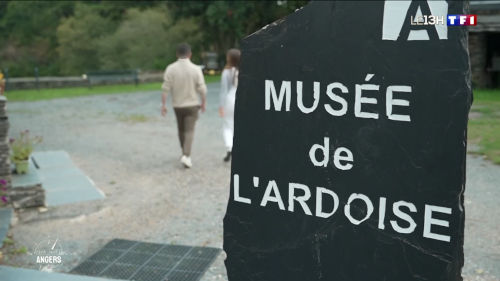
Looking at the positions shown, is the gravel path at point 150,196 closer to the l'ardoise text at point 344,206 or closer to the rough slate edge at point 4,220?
the rough slate edge at point 4,220

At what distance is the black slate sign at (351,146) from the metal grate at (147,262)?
198cm

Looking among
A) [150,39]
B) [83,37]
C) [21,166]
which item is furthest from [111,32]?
[21,166]

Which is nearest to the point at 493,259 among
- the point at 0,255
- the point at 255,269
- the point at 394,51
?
the point at 255,269

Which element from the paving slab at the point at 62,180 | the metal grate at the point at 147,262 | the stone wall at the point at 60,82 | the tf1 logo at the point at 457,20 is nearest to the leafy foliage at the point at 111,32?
the stone wall at the point at 60,82

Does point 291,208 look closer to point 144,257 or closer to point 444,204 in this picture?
point 444,204

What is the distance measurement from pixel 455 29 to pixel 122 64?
28.1 metres

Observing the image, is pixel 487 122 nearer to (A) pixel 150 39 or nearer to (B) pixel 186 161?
(B) pixel 186 161

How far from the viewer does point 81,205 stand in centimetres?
636

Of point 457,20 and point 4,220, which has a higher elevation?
point 457,20

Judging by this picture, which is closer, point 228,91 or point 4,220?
point 4,220

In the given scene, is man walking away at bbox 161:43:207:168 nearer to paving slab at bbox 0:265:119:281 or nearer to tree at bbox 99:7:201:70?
paving slab at bbox 0:265:119:281

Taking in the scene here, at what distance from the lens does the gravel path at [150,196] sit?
4516mm

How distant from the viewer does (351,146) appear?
7.19ft

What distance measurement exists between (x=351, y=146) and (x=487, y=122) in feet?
4.73
